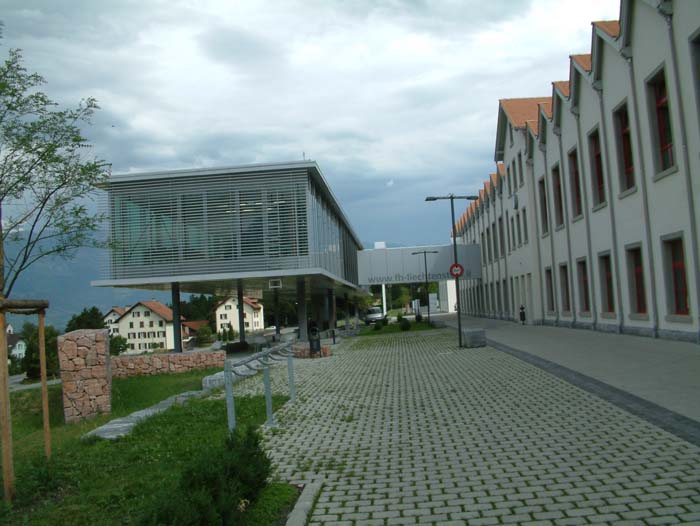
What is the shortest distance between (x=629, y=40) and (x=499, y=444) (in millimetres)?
16317

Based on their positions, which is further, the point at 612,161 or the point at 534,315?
the point at 534,315

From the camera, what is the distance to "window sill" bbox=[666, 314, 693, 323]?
653 inches

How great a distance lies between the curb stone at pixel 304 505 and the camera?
4.91m

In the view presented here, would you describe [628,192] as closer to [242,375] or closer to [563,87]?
[563,87]

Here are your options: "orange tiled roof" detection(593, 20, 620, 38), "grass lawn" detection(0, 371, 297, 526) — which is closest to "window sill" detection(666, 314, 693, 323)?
"orange tiled roof" detection(593, 20, 620, 38)

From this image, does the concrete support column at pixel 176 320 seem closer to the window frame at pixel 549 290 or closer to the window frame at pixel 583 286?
the window frame at pixel 549 290

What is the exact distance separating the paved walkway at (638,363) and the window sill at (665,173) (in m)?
4.49

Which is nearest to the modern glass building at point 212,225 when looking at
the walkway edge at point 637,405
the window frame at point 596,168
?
the window frame at point 596,168

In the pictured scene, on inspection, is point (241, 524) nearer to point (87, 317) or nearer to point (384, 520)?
point (384, 520)

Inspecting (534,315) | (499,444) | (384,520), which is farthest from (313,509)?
(534,315)

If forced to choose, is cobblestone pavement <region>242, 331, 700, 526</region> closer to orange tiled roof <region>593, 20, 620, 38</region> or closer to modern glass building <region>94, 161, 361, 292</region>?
orange tiled roof <region>593, 20, 620, 38</region>

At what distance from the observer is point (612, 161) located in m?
21.6

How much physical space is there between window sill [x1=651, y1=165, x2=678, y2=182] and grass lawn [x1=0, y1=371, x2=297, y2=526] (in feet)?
38.9

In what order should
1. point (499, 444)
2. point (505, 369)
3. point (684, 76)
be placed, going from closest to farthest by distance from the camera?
1. point (499, 444)
2. point (505, 369)
3. point (684, 76)
